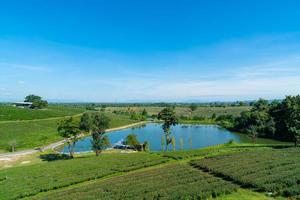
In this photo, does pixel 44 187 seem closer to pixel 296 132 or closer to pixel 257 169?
pixel 257 169

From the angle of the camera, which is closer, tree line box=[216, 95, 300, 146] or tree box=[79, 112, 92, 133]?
tree box=[79, 112, 92, 133]

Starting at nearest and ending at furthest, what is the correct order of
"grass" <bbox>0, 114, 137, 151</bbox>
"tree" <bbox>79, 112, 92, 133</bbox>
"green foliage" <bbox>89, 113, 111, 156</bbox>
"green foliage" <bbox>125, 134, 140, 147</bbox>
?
"tree" <bbox>79, 112, 92, 133</bbox>
"green foliage" <bbox>89, 113, 111, 156</bbox>
"green foliage" <bbox>125, 134, 140, 147</bbox>
"grass" <bbox>0, 114, 137, 151</bbox>

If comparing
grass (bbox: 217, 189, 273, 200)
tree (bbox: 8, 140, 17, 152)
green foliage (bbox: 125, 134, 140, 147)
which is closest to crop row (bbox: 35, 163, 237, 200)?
grass (bbox: 217, 189, 273, 200)

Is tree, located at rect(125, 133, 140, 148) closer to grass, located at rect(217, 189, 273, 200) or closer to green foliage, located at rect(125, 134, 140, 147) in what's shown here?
green foliage, located at rect(125, 134, 140, 147)

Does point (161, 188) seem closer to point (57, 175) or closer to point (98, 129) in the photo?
point (57, 175)

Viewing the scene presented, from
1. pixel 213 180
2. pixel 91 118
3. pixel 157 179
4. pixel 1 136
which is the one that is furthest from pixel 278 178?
pixel 1 136

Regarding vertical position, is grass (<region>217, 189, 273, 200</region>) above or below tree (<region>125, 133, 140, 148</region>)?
above

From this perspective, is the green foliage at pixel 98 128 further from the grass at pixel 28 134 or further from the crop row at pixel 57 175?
the grass at pixel 28 134
